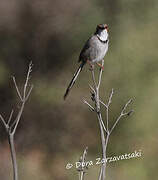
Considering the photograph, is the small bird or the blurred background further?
the blurred background

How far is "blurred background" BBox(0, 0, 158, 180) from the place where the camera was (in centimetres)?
801

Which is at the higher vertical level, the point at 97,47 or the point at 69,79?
the point at 69,79

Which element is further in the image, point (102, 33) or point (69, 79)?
point (69, 79)

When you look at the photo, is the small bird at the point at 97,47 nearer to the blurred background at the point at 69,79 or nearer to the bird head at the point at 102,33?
the bird head at the point at 102,33

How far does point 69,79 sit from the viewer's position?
9.23 m

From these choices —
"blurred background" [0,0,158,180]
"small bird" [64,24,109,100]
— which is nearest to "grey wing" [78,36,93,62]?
"small bird" [64,24,109,100]

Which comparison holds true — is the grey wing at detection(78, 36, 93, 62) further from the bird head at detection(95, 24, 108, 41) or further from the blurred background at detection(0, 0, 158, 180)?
the blurred background at detection(0, 0, 158, 180)

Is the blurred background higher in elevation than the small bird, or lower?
higher

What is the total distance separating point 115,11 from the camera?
9.05m

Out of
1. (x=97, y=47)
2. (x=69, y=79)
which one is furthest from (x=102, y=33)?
(x=69, y=79)

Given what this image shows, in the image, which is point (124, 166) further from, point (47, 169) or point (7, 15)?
point (7, 15)

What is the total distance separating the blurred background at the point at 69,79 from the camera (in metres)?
8.01

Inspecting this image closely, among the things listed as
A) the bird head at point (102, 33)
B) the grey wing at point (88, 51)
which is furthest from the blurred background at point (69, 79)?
the bird head at point (102, 33)

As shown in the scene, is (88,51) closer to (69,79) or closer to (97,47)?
(97,47)
